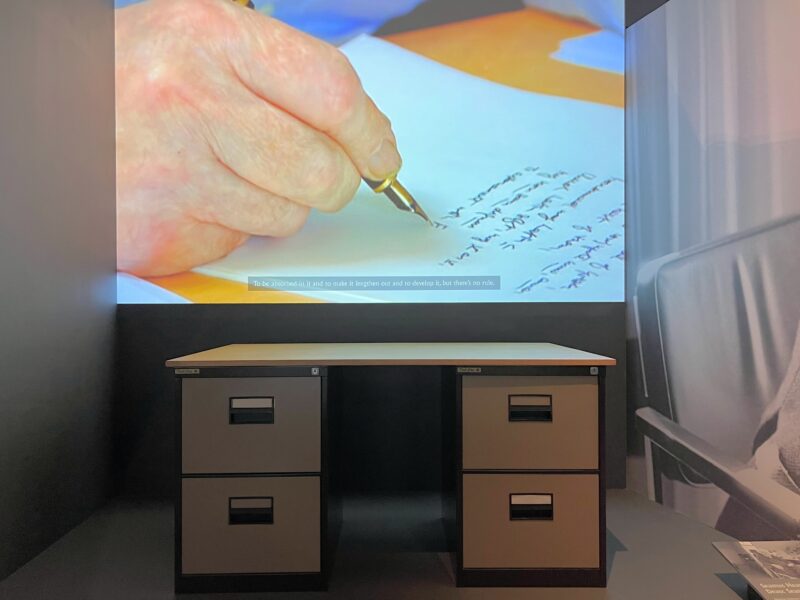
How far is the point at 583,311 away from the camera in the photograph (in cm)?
236

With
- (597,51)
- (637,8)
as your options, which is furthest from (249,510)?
(637,8)

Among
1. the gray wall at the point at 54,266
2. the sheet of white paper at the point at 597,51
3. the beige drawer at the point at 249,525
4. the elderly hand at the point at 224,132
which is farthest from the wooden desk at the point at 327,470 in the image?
the sheet of white paper at the point at 597,51

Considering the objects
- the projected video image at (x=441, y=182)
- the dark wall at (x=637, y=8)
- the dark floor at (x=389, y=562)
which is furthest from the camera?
the projected video image at (x=441, y=182)

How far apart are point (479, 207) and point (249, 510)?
4.53ft

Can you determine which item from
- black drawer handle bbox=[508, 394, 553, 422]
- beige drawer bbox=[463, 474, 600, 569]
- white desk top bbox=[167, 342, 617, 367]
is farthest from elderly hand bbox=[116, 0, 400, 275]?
beige drawer bbox=[463, 474, 600, 569]

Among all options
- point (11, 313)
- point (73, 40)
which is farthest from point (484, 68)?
point (11, 313)

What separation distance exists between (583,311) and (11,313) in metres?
1.93

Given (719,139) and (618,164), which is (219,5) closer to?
(618,164)

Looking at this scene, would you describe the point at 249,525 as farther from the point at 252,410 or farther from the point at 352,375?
the point at 352,375

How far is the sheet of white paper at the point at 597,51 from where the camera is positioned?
2.35 metres

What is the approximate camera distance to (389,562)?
179 cm

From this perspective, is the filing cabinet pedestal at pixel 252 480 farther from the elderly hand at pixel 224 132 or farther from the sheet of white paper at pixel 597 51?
the sheet of white paper at pixel 597 51

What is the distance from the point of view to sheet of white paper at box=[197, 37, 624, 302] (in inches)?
92.3

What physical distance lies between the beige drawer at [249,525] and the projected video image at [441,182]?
88cm
